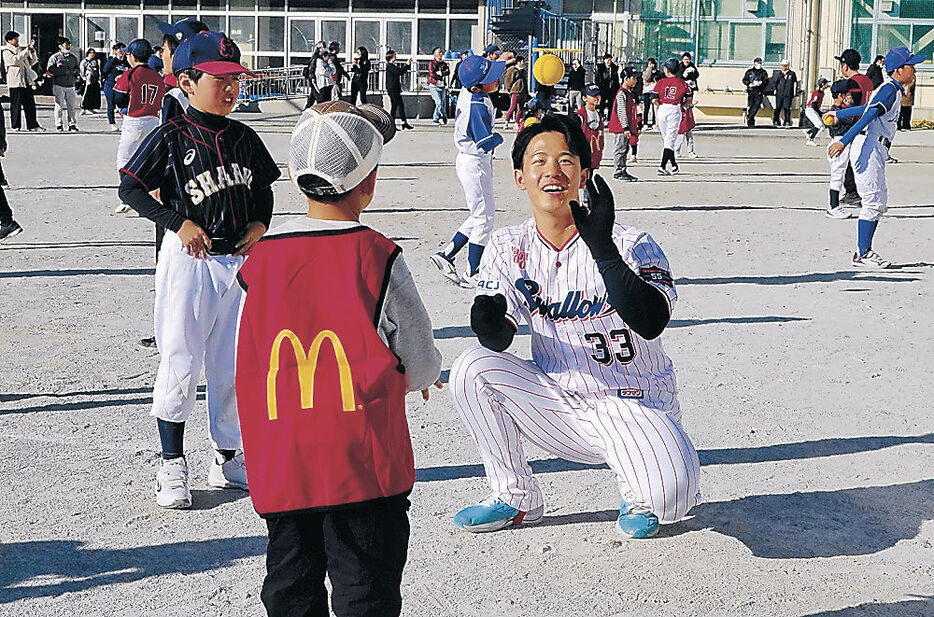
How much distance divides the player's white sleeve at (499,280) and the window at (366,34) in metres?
41.1

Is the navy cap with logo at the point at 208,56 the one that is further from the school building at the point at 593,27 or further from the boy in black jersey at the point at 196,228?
the school building at the point at 593,27

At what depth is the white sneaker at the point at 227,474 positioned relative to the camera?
5152 millimetres

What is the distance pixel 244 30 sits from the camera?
4519 cm

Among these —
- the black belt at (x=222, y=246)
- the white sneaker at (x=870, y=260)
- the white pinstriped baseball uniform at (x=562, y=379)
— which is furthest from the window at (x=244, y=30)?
the white pinstriped baseball uniform at (x=562, y=379)

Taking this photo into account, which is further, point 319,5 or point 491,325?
point 319,5

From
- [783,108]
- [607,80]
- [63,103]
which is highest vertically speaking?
[607,80]

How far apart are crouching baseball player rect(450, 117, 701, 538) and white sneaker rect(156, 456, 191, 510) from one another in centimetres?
108

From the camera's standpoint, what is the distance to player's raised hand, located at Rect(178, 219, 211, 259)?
4816 millimetres

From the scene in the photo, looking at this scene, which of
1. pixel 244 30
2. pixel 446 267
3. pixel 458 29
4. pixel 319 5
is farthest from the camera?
pixel 244 30

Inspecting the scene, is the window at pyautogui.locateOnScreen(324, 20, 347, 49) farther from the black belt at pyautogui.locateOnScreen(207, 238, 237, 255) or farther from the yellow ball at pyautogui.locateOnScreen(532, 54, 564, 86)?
the black belt at pyautogui.locateOnScreen(207, 238, 237, 255)

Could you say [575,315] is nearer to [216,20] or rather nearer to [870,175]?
[870,175]

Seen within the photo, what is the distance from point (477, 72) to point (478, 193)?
38.2 inches


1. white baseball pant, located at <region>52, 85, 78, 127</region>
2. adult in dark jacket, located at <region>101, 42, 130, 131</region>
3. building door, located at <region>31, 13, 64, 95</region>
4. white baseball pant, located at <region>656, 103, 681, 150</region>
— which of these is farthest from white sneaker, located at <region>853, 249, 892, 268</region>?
building door, located at <region>31, 13, 64, 95</region>

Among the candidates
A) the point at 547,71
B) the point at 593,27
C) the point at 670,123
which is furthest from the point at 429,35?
the point at 547,71
